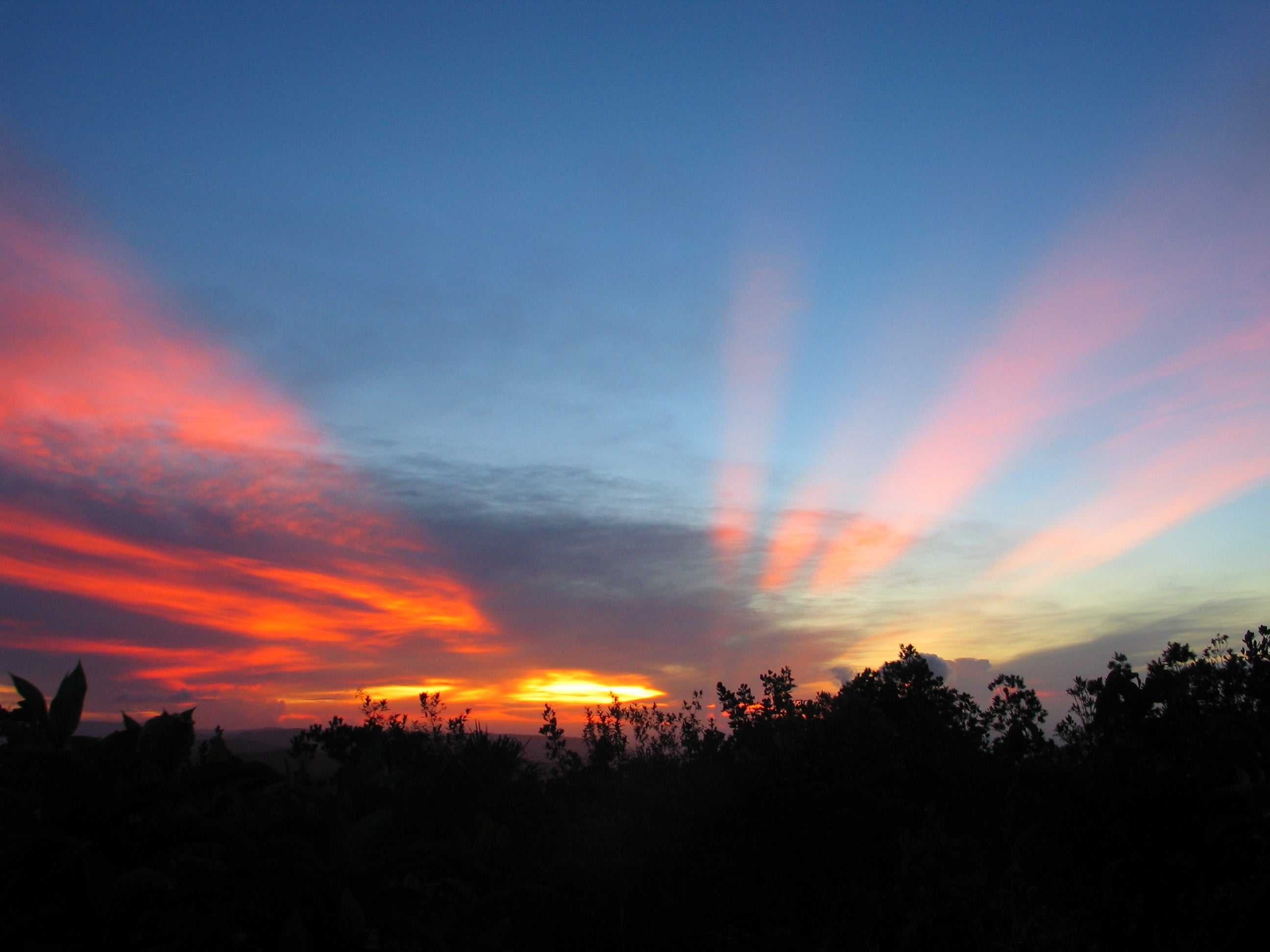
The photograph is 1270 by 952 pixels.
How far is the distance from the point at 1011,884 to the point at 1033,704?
31.4ft

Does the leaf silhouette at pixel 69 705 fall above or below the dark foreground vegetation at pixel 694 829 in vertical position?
above

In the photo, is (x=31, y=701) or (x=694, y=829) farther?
(x=694, y=829)

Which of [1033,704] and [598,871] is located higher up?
[1033,704]

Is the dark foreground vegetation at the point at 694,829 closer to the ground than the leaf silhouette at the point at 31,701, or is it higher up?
closer to the ground

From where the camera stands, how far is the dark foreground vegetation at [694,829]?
2.71 m

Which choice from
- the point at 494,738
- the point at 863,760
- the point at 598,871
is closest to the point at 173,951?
the point at 598,871

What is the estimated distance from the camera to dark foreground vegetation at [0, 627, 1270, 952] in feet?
8.87

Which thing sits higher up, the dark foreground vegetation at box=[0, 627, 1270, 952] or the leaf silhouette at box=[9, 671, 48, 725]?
the leaf silhouette at box=[9, 671, 48, 725]

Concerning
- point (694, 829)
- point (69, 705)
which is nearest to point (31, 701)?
point (69, 705)

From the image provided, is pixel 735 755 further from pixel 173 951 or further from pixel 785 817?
pixel 173 951

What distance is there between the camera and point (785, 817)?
11320mm

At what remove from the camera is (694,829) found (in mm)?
11383

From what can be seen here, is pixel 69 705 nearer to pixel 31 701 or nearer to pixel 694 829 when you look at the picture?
pixel 31 701

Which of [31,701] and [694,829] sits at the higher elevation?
[31,701]
